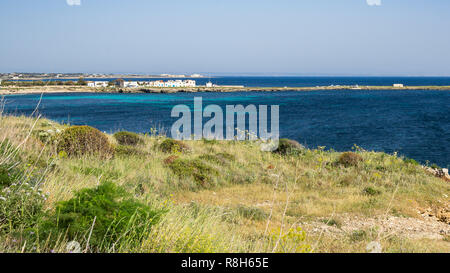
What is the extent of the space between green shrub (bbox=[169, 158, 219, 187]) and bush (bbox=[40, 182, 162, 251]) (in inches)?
238

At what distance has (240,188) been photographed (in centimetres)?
980

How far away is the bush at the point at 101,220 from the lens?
3236mm

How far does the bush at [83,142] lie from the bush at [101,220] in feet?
22.3

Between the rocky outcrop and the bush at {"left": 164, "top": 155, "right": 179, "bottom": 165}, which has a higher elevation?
the bush at {"left": 164, "top": 155, "right": 179, "bottom": 165}

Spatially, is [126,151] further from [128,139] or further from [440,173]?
[440,173]

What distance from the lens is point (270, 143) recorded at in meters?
15.1

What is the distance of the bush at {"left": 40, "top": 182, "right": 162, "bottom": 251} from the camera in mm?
3236

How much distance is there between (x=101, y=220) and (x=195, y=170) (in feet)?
22.5

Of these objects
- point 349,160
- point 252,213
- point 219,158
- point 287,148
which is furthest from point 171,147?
point 252,213

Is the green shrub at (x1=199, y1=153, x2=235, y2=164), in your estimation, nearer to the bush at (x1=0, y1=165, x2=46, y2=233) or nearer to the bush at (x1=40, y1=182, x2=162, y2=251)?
the bush at (x1=0, y1=165, x2=46, y2=233)

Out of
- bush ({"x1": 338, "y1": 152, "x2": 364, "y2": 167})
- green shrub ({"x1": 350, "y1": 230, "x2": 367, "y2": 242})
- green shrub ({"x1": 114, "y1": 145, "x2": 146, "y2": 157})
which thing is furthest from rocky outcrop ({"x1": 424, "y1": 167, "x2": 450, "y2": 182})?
green shrub ({"x1": 114, "y1": 145, "x2": 146, "y2": 157})

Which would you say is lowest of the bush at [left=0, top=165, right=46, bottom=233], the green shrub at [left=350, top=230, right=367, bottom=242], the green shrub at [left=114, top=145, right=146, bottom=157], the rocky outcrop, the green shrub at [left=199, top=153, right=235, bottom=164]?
Result: the rocky outcrop
